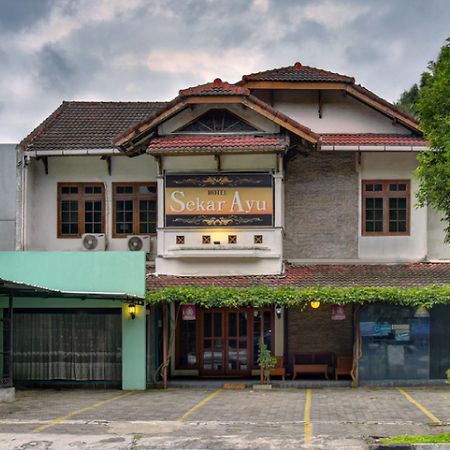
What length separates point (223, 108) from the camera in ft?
69.6

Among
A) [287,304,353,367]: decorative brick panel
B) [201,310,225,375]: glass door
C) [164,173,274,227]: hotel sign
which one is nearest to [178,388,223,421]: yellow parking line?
[201,310,225,375]: glass door

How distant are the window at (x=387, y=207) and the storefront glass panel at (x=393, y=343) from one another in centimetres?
262

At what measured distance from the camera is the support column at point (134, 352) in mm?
20297

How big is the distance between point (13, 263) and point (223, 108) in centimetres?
680

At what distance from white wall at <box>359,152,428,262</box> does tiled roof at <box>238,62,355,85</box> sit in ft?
7.45

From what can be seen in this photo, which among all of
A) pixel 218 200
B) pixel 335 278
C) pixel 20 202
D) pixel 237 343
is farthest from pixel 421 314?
pixel 20 202

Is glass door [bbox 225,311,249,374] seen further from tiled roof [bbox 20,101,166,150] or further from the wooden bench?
tiled roof [bbox 20,101,166,150]

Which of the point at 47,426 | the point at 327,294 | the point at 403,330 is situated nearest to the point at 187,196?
the point at 327,294

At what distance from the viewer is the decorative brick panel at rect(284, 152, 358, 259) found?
874 inches

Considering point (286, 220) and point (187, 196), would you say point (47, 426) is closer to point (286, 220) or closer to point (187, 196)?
point (187, 196)

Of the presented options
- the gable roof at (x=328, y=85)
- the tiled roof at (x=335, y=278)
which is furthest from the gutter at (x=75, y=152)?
the gable roof at (x=328, y=85)

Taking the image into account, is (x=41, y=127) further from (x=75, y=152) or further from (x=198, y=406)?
(x=198, y=406)

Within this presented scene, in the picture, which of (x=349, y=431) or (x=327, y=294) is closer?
(x=349, y=431)

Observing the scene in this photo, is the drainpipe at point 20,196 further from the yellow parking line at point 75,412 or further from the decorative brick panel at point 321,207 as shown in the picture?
the decorative brick panel at point 321,207
